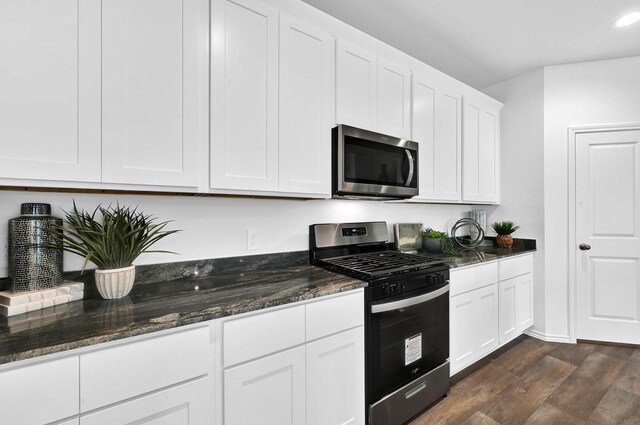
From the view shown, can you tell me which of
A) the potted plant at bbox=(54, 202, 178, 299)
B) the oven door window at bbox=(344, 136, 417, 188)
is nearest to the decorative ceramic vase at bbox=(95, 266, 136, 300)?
the potted plant at bbox=(54, 202, 178, 299)

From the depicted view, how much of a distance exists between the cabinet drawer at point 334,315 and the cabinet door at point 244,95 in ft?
2.23

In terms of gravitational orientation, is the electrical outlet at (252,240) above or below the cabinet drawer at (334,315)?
above

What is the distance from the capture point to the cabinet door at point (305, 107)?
1.70 metres

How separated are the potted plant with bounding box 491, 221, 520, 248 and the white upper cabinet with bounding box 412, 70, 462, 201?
34.8 inches

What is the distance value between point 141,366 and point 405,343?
1376 millimetres

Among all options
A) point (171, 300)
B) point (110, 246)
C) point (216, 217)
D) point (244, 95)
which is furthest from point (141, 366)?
point (244, 95)

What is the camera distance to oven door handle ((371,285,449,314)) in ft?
5.38

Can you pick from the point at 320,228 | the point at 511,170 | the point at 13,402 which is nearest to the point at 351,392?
the point at 320,228

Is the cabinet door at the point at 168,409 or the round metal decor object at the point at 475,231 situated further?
the round metal decor object at the point at 475,231

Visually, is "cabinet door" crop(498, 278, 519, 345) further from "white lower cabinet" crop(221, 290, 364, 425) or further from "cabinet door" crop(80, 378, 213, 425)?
"cabinet door" crop(80, 378, 213, 425)

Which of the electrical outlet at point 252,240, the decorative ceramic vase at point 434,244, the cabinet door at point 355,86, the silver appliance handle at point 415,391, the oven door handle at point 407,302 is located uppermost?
the cabinet door at point 355,86

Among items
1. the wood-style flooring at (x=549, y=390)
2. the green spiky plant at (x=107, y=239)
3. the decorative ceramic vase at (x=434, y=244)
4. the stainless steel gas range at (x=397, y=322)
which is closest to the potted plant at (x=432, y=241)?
the decorative ceramic vase at (x=434, y=244)

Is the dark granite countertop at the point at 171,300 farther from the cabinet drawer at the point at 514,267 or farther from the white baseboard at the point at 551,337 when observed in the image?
the white baseboard at the point at 551,337

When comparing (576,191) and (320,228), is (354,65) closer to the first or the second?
(320,228)
